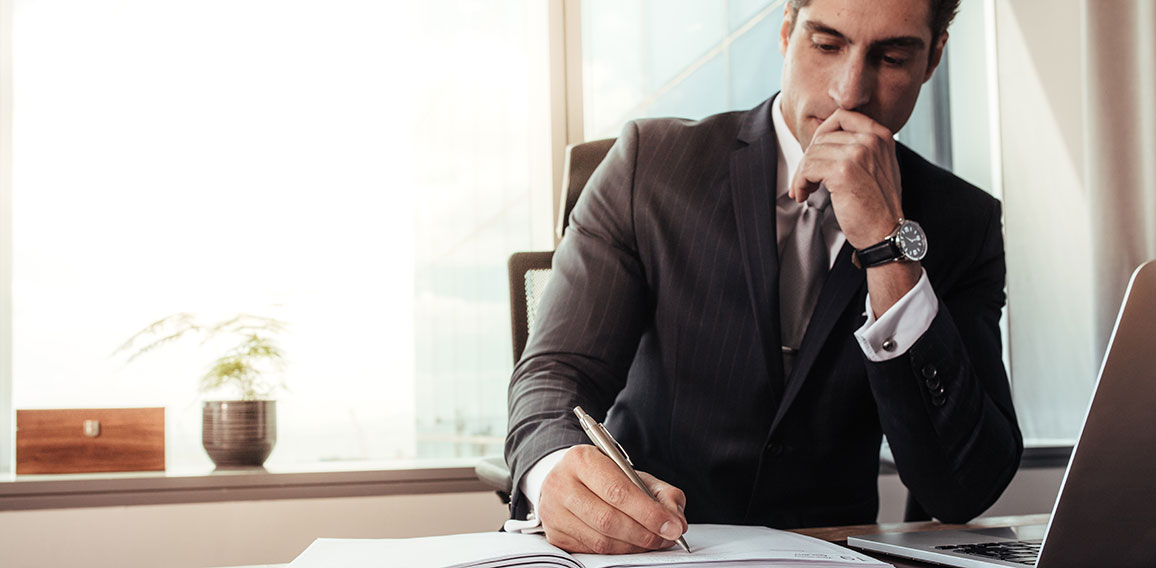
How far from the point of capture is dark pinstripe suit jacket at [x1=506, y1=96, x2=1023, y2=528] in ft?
3.94

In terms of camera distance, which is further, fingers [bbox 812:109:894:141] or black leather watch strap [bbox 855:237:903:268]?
fingers [bbox 812:109:894:141]

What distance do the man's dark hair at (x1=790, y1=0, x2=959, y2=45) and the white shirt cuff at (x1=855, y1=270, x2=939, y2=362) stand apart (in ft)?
1.55

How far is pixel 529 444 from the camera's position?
1.04m

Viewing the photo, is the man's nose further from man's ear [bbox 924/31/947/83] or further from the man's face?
man's ear [bbox 924/31/947/83]

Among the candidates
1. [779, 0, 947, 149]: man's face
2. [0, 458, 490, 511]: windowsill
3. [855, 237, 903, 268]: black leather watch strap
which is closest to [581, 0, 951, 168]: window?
[0, 458, 490, 511]: windowsill

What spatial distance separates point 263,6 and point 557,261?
174 centimetres

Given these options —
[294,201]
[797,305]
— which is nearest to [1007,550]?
[797,305]

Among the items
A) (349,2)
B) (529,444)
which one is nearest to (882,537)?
(529,444)

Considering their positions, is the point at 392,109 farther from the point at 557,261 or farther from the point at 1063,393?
the point at 1063,393

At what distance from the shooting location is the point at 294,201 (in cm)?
263

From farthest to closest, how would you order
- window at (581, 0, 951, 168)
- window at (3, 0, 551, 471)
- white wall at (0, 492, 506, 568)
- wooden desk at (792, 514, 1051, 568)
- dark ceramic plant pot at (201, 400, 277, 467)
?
window at (581, 0, 951, 168) → window at (3, 0, 551, 471) → dark ceramic plant pot at (201, 400, 277, 467) → white wall at (0, 492, 506, 568) → wooden desk at (792, 514, 1051, 568)

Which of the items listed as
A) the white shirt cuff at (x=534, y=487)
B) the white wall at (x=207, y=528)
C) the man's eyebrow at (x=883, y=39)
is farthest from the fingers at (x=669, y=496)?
the white wall at (x=207, y=528)

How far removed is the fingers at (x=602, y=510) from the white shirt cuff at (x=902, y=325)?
1.38 ft

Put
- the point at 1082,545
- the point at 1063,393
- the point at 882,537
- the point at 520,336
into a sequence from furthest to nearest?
the point at 1063,393
the point at 520,336
the point at 882,537
the point at 1082,545
